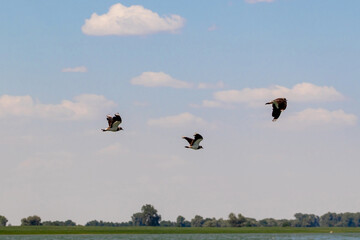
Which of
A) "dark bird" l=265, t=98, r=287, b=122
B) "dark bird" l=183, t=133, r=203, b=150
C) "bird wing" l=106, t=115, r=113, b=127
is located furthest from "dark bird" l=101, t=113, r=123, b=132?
"dark bird" l=265, t=98, r=287, b=122

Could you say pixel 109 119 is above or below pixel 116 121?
above

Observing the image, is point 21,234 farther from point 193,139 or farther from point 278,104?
point 278,104

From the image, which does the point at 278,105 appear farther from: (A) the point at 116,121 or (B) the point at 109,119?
(B) the point at 109,119

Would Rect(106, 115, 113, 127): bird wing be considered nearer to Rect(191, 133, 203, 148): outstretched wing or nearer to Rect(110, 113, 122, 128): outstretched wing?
Rect(110, 113, 122, 128): outstretched wing

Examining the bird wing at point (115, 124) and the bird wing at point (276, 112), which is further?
the bird wing at point (115, 124)

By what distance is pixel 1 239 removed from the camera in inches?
6112

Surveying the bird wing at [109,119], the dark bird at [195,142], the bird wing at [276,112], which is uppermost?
→ the bird wing at [109,119]

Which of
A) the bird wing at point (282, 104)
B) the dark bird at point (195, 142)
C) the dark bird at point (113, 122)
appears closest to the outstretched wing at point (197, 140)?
the dark bird at point (195, 142)

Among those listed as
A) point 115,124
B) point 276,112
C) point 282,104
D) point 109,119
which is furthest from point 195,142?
point 276,112

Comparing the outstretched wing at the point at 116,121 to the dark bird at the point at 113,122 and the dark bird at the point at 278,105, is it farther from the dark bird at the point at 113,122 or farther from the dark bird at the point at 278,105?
the dark bird at the point at 278,105

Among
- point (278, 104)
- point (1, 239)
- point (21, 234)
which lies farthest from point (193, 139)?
point (21, 234)

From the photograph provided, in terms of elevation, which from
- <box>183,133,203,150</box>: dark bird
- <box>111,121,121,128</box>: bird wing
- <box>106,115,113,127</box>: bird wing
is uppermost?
<box>106,115,113,127</box>: bird wing

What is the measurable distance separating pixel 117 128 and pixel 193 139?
5388 mm

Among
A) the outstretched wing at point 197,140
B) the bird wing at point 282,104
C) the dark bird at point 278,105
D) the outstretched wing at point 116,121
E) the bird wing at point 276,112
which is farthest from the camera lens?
the outstretched wing at point 197,140
